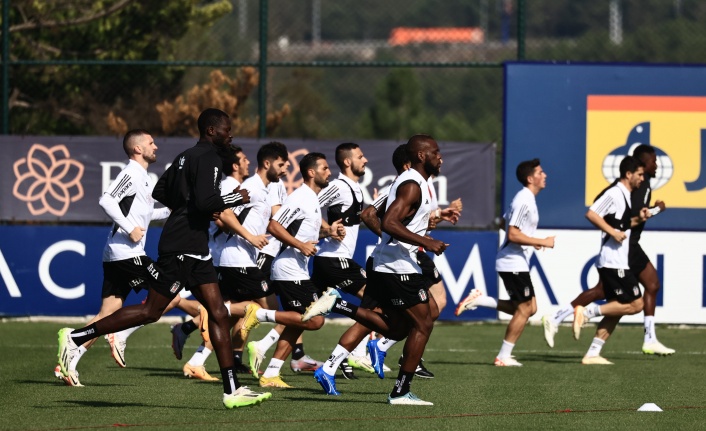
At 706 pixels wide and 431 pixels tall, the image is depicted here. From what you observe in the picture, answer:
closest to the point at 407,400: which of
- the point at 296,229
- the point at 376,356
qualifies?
the point at 376,356

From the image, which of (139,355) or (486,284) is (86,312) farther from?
(486,284)

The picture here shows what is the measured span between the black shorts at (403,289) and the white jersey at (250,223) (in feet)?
8.77

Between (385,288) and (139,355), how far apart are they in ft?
16.5

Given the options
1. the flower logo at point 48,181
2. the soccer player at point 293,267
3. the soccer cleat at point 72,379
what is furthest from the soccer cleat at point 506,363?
the flower logo at point 48,181

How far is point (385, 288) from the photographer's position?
10.5m

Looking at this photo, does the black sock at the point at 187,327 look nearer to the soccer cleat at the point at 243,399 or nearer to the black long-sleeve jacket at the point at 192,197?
the black long-sleeve jacket at the point at 192,197

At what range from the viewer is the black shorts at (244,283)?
12867 millimetres

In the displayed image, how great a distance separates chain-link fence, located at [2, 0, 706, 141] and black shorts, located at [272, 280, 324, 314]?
21.0 ft

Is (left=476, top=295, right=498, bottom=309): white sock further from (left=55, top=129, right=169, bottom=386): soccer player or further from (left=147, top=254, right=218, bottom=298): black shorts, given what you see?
(left=147, top=254, right=218, bottom=298): black shorts

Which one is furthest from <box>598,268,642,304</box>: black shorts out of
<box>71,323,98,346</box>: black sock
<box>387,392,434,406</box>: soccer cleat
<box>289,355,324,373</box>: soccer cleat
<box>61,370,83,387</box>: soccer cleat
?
<box>71,323,98,346</box>: black sock

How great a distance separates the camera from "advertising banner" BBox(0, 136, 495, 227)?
1853cm

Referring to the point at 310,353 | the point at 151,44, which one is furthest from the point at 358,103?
the point at 310,353

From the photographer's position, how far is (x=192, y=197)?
33.3ft

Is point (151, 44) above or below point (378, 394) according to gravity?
above
